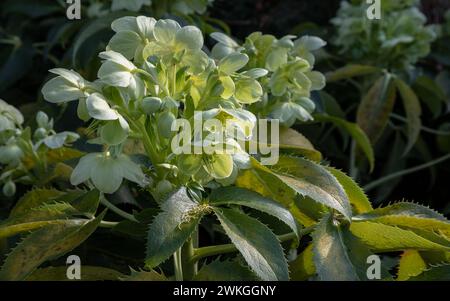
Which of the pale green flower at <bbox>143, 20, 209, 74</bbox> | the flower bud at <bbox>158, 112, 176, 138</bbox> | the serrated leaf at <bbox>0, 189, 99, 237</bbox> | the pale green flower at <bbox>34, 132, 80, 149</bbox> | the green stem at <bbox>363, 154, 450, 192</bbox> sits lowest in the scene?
the green stem at <bbox>363, 154, 450, 192</bbox>

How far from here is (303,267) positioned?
93cm

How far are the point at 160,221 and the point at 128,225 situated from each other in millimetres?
161

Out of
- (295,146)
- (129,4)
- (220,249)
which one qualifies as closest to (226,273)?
(220,249)

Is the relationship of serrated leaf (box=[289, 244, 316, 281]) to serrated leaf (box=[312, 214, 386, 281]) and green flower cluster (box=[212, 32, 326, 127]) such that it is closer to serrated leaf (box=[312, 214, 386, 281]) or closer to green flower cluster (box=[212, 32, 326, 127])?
serrated leaf (box=[312, 214, 386, 281])

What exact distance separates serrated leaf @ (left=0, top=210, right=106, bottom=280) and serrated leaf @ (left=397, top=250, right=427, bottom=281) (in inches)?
13.9

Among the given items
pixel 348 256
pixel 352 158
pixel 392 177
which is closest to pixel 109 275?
pixel 348 256

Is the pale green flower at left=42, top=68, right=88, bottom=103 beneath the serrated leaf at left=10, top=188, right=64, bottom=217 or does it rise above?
above

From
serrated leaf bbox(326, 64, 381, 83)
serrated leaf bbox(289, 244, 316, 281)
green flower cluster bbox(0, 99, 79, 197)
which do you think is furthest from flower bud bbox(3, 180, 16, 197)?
serrated leaf bbox(326, 64, 381, 83)

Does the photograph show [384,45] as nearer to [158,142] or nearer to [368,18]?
[368,18]

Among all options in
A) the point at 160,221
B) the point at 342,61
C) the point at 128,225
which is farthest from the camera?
the point at 342,61

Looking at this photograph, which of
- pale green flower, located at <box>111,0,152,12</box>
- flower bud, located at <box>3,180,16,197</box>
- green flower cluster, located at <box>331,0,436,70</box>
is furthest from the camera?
green flower cluster, located at <box>331,0,436,70</box>

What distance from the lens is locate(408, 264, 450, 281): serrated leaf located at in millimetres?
802

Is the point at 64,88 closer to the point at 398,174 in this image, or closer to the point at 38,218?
the point at 38,218
